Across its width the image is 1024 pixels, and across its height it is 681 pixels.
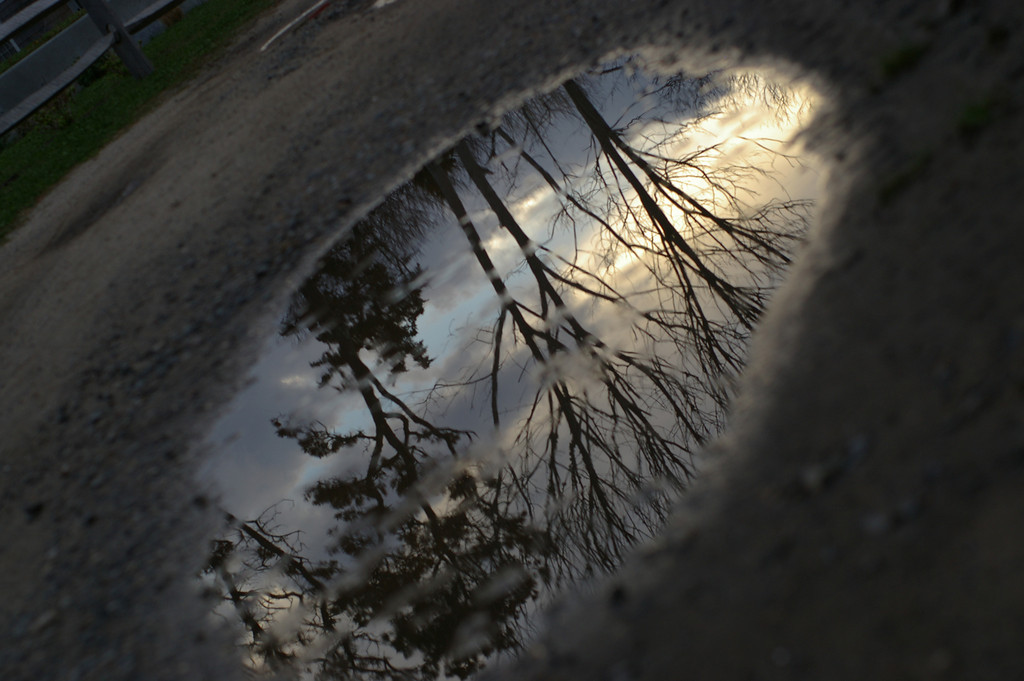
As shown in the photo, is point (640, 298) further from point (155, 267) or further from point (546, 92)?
point (155, 267)

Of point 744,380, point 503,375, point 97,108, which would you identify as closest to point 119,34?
point 97,108

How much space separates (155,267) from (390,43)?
4.13 metres

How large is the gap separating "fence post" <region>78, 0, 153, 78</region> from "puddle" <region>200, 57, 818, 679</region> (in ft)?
35.3

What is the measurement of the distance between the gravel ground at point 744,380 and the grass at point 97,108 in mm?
5733

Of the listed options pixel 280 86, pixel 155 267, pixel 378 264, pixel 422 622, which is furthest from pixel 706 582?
pixel 280 86

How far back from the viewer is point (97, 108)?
14.5 meters

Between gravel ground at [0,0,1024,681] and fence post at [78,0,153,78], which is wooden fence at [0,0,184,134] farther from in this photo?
gravel ground at [0,0,1024,681]

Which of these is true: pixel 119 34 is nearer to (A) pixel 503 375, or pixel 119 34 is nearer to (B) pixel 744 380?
(A) pixel 503 375

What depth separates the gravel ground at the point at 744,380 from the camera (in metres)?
2.18

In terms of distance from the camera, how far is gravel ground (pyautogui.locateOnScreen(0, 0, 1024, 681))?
7.16ft

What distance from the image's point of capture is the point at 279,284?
5.62 m

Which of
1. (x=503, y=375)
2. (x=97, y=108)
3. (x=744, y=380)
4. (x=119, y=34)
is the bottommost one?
(x=744, y=380)

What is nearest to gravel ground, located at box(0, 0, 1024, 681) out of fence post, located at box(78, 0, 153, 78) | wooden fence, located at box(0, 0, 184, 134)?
wooden fence, located at box(0, 0, 184, 134)

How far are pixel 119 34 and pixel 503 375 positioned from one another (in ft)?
43.6
